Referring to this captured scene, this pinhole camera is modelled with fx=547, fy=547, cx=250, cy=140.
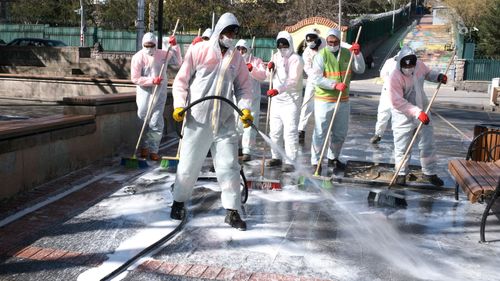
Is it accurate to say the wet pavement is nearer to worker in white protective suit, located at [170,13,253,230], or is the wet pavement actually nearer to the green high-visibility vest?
worker in white protective suit, located at [170,13,253,230]

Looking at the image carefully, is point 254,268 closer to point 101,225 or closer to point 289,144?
point 101,225

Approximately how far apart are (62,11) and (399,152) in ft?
127

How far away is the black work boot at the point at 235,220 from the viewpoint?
16.0 ft

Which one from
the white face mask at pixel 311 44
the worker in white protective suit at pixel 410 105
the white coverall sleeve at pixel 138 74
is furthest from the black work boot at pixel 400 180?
the white coverall sleeve at pixel 138 74

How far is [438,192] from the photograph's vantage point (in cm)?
648

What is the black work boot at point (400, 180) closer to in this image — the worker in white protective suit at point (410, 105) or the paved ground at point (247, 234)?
the worker in white protective suit at point (410, 105)

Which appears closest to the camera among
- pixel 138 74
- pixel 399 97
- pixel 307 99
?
pixel 399 97

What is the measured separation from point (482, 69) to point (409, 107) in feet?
66.5

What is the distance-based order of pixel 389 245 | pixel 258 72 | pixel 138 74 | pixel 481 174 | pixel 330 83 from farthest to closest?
pixel 258 72
pixel 138 74
pixel 330 83
pixel 481 174
pixel 389 245

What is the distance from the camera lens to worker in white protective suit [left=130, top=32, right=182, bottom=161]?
759 cm

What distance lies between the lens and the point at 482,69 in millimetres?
24266

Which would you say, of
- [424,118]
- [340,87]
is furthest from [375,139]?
[424,118]

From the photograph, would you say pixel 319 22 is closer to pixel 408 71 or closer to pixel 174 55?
pixel 174 55

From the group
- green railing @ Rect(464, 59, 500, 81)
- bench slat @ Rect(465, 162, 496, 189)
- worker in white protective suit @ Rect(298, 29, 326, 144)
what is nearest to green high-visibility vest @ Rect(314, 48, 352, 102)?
worker in white protective suit @ Rect(298, 29, 326, 144)
